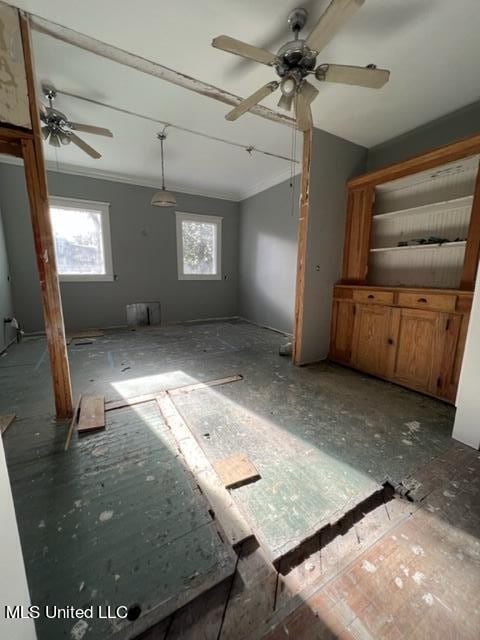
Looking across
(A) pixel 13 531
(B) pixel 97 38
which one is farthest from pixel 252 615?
(B) pixel 97 38

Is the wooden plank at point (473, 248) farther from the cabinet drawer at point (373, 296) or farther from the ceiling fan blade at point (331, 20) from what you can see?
the ceiling fan blade at point (331, 20)

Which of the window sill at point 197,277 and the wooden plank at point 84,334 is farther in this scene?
the window sill at point 197,277

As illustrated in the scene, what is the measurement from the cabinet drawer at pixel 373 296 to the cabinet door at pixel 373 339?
6 cm

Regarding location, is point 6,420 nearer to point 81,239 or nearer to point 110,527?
point 110,527

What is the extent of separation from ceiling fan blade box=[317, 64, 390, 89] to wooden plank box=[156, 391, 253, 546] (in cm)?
256

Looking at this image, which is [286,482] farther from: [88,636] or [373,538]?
[88,636]

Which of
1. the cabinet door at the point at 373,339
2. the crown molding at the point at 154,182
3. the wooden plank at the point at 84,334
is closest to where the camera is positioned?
the cabinet door at the point at 373,339

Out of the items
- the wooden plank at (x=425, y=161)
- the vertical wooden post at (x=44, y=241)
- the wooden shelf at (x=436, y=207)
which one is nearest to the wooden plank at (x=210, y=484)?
the vertical wooden post at (x=44, y=241)

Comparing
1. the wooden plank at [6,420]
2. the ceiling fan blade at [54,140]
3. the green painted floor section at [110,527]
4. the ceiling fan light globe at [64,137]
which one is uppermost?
the ceiling fan light globe at [64,137]

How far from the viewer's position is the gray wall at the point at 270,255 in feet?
14.5

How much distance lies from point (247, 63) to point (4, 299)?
4.22 m

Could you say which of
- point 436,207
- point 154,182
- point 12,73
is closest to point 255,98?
point 12,73

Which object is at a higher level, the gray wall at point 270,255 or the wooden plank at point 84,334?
the gray wall at point 270,255

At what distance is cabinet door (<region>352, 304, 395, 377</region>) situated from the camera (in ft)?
8.90
